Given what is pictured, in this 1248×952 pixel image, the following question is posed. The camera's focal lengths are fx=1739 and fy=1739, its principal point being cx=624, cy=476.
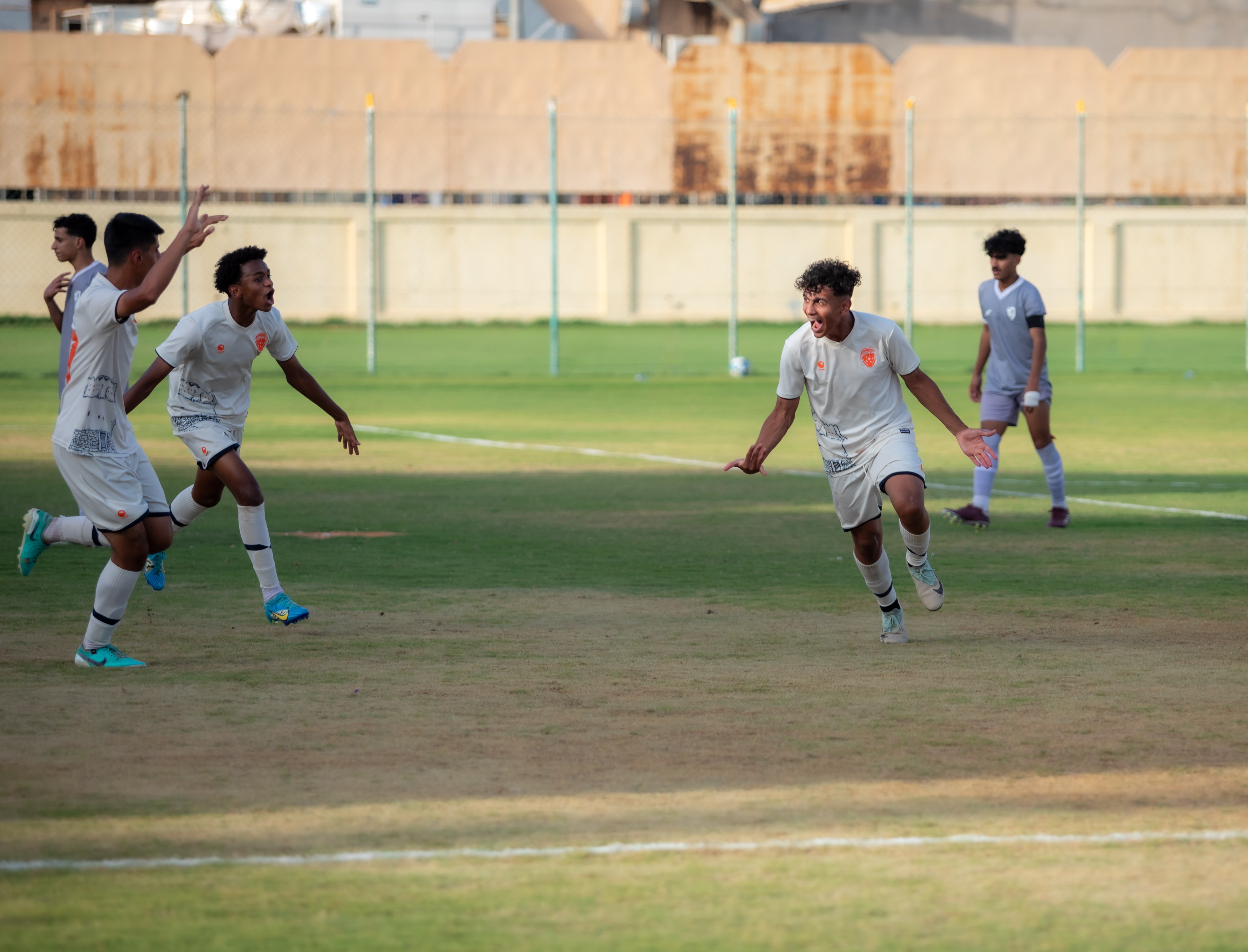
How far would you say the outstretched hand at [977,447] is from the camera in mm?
8094

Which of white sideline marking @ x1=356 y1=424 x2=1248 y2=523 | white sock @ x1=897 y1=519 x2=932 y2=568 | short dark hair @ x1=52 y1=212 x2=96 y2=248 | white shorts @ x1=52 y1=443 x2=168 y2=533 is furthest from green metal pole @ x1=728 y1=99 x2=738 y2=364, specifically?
white shorts @ x1=52 y1=443 x2=168 y2=533

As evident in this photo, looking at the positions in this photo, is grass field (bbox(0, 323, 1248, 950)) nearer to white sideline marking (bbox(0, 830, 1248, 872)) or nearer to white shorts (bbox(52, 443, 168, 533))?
white sideline marking (bbox(0, 830, 1248, 872))

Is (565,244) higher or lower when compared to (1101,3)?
lower

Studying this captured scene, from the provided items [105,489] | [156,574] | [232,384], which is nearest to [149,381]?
[232,384]

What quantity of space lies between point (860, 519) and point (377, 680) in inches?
99.5

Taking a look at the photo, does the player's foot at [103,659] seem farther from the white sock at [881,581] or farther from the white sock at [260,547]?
the white sock at [881,581]

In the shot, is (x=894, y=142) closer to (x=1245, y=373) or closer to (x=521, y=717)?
(x=1245, y=373)

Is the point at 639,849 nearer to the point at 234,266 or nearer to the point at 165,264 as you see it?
the point at 165,264

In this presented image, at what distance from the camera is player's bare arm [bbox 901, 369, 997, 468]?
8102 mm

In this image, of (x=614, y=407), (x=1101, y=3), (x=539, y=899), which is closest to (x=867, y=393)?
(x=539, y=899)

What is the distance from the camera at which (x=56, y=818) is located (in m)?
5.36

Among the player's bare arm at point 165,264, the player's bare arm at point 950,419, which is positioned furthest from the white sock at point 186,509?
the player's bare arm at point 950,419

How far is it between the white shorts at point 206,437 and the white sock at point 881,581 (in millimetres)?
3302

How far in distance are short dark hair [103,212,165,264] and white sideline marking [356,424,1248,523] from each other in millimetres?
8317
